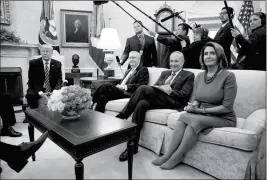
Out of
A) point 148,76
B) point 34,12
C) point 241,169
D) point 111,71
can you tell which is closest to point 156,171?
point 241,169

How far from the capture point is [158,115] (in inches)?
95.8

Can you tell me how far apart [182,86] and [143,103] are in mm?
579

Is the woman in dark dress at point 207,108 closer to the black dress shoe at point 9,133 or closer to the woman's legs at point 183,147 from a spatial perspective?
the woman's legs at point 183,147

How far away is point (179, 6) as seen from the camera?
5348 mm

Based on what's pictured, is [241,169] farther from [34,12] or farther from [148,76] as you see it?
[34,12]

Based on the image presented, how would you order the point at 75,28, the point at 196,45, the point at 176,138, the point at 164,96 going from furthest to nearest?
the point at 75,28 < the point at 196,45 < the point at 164,96 < the point at 176,138

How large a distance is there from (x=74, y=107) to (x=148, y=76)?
1631 mm

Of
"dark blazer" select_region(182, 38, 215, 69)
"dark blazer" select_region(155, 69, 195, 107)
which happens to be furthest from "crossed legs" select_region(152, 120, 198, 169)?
"dark blazer" select_region(182, 38, 215, 69)

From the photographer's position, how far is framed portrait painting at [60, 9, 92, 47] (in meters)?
5.38

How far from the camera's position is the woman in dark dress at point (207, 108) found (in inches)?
76.4

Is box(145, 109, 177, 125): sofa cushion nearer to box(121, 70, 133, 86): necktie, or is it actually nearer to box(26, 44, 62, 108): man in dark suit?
box(121, 70, 133, 86): necktie

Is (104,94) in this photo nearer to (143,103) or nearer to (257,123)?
(143,103)

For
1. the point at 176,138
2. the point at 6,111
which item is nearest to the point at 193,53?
the point at 176,138

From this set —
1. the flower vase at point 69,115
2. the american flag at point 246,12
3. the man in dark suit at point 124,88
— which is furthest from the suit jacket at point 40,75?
the american flag at point 246,12
